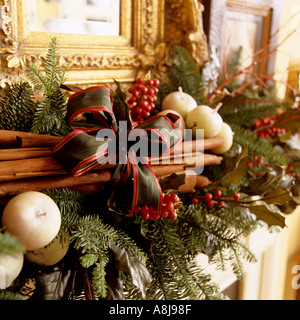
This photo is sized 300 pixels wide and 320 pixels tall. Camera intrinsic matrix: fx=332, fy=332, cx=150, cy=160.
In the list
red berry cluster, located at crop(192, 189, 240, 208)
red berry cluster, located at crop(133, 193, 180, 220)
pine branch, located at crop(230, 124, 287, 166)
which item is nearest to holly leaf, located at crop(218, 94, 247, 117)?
pine branch, located at crop(230, 124, 287, 166)

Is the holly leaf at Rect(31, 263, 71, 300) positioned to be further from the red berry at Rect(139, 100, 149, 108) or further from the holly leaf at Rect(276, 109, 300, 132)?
the holly leaf at Rect(276, 109, 300, 132)

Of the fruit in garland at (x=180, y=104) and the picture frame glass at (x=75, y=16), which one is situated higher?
the picture frame glass at (x=75, y=16)

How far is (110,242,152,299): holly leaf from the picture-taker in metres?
0.38

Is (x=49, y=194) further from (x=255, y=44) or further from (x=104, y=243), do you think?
(x=255, y=44)

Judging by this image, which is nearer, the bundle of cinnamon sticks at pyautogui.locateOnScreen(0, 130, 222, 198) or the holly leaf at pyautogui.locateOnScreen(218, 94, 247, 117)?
the bundle of cinnamon sticks at pyautogui.locateOnScreen(0, 130, 222, 198)

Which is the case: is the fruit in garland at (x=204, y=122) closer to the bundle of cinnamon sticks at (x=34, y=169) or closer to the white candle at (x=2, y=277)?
the bundle of cinnamon sticks at (x=34, y=169)

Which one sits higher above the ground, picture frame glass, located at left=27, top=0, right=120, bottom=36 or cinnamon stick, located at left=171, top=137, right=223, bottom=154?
picture frame glass, located at left=27, top=0, right=120, bottom=36

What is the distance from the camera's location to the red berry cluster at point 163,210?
0.41m

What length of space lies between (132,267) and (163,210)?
8cm

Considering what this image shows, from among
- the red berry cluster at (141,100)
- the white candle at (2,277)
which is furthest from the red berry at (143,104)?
the white candle at (2,277)

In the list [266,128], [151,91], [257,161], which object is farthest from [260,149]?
[151,91]

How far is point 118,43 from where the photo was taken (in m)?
0.59

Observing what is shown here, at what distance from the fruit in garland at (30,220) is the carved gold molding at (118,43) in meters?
0.22
